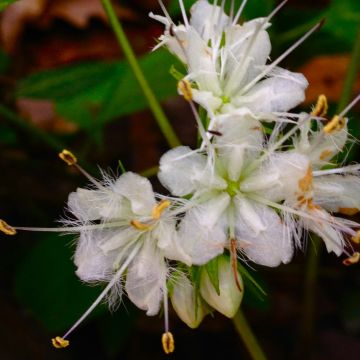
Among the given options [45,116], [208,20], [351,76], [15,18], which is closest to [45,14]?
[15,18]

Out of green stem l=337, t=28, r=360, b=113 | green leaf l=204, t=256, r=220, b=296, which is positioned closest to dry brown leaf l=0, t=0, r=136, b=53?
green stem l=337, t=28, r=360, b=113

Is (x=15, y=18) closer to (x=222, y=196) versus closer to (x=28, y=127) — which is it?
(x=28, y=127)

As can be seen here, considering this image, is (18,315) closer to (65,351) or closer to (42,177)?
(65,351)

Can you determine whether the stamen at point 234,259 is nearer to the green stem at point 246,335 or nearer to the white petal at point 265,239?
the white petal at point 265,239

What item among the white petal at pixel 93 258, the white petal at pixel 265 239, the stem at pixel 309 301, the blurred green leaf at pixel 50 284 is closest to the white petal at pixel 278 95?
the white petal at pixel 265 239

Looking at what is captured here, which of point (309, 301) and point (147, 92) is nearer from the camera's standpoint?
point (147, 92)

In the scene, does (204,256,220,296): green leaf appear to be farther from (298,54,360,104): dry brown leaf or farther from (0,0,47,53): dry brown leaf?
(0,0,47,53): dry brown leaf

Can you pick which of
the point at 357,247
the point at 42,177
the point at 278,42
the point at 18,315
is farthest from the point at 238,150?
the point at 42,177
